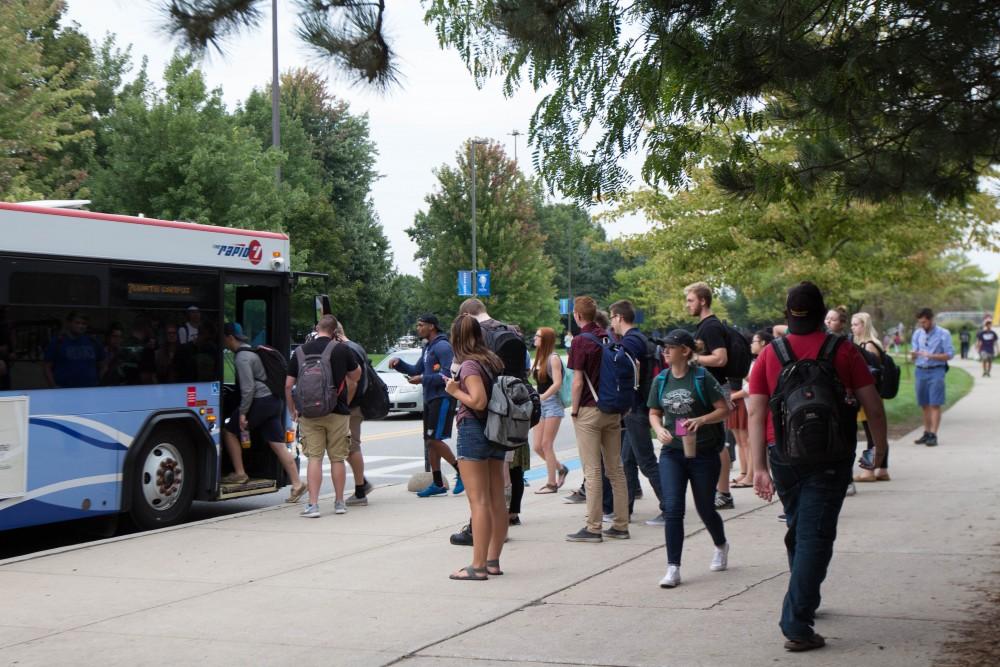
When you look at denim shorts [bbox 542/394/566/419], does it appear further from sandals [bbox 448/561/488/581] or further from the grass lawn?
the grass lawn

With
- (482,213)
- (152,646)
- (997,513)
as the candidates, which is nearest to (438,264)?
(482,213)

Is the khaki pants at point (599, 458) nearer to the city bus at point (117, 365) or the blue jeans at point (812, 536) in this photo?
the blue jeans at point (812, 536)

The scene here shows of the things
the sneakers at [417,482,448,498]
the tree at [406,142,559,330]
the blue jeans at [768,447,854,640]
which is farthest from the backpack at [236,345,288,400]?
the tree at [406,142,559,330]

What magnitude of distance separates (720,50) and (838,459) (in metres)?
2.27

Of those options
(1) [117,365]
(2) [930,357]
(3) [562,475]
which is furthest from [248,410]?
(2) [930,357]

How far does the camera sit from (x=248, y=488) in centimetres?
1209

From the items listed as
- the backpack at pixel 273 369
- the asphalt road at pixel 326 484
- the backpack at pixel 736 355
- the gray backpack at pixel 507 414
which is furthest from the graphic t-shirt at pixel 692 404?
the backpack at pixel 273 369

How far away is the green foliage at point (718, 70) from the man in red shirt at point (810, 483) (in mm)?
1379

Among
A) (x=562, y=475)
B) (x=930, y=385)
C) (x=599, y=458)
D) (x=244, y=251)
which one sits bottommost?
(x=562, y=475)

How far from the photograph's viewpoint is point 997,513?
10.6 metres

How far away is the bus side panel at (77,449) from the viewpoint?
31.5 ft

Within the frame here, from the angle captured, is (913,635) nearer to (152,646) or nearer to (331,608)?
(331,608)

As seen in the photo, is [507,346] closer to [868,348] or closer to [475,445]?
[475,445]

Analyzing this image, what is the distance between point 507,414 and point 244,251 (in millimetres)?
5118
